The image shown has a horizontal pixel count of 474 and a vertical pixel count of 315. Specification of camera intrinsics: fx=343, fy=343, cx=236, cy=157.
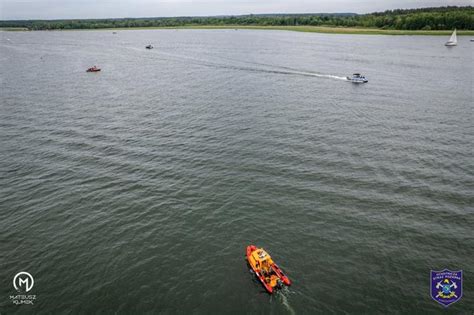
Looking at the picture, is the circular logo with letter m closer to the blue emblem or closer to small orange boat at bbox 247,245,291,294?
small orange boat at bbox 247,245,291,294

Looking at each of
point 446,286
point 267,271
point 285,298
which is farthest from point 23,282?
point 446,286

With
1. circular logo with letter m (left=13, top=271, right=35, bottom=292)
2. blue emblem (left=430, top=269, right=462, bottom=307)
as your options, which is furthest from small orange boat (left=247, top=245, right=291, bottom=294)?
circular logo with letter m (left=13, top=271, right=35, bottom=292)

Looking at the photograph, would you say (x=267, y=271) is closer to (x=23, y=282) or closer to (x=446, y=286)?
(x=446, y=286)

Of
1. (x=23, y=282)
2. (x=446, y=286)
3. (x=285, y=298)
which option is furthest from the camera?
(x=23, y=282)

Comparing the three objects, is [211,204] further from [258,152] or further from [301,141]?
[301,141]

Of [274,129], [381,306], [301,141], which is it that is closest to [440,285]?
[381,306]

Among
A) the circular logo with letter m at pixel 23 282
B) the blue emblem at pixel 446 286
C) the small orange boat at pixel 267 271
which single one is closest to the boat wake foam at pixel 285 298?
the small orange boat at pixel 267 271
